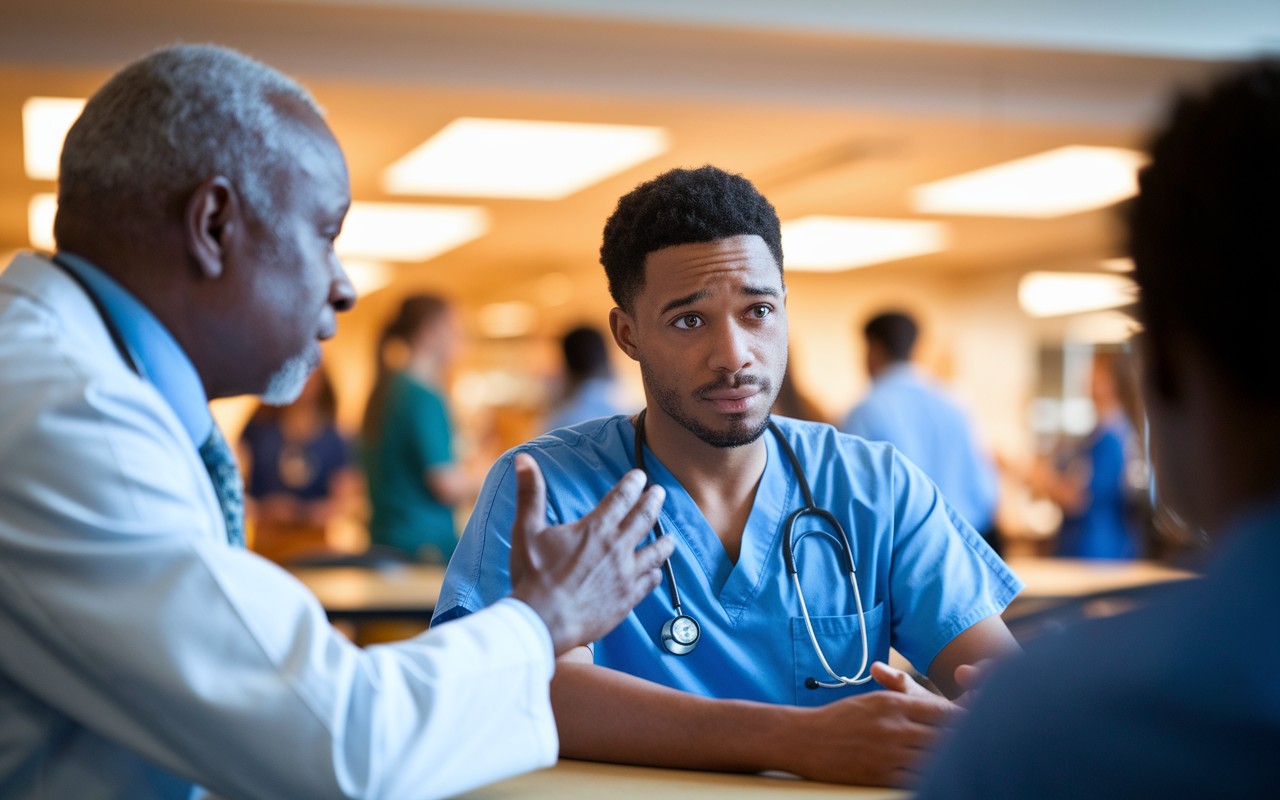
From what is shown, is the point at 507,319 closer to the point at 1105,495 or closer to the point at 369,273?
the point at 369,273

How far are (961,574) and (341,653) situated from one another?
864mm

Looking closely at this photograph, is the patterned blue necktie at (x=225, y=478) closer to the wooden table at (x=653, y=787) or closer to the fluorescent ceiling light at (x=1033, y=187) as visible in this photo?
the wooden table at (x=653, y=787)

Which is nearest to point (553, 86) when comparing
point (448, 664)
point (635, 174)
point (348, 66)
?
point (348, 66)

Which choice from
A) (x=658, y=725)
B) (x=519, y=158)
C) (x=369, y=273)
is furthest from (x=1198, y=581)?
(x=369, y=273)

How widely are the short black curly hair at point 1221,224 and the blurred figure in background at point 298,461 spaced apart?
15.1 feet

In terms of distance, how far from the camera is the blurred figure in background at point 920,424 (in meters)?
4.22

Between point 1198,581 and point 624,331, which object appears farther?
point 624,331

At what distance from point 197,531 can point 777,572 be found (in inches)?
30.0

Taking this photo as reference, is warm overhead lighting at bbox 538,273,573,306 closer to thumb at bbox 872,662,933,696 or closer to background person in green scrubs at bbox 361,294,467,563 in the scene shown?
background person in green scrubs at bbox 361,294,467,563

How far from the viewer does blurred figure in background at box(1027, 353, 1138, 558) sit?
499 centimetres

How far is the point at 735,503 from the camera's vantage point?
1424mm

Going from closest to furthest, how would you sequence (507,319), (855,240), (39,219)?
(39,219), (855,240), (507,319)

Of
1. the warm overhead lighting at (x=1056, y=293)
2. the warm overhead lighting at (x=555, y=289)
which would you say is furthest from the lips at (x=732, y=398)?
the warm overhead lighting at (x=555, y=289)

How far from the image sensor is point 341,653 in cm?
80
